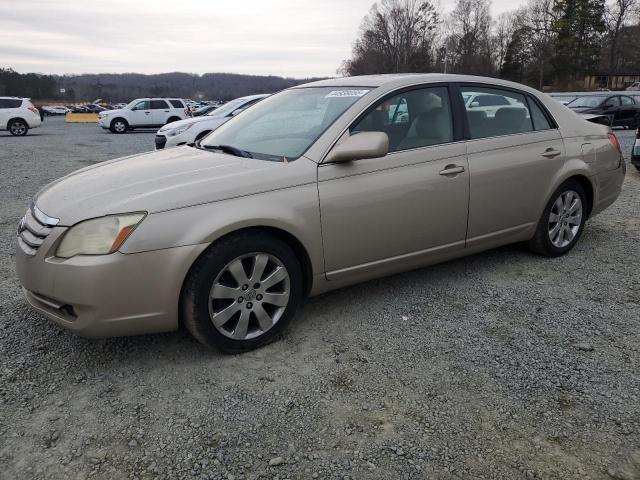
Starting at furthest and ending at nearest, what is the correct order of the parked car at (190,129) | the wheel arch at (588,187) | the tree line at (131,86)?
1. the tree line at (131,86)
2. the parked car at (190,129)
3. the wheel arch at (588,187)

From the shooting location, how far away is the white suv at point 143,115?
79.4ft

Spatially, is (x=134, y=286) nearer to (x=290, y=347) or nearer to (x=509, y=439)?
(x=290, y=347)

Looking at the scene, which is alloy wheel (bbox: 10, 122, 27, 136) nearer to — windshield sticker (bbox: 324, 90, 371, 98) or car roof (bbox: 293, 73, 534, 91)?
car roof (bbox: 293, 73, 534, 91)

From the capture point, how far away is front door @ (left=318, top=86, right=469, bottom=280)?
3.24m

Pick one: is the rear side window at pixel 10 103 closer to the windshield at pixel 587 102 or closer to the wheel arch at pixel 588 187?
the windshield at pixel 587 102

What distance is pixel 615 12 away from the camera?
6619 centimetres

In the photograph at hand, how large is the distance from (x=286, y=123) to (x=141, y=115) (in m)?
23.1

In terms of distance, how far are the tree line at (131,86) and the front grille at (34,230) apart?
85.8 meters

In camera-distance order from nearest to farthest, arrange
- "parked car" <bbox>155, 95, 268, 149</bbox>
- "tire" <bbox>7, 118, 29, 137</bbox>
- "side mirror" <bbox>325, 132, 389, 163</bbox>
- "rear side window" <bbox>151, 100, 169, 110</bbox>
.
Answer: "side mirror" <bbox>325, 132, 389, 163</bbox> → "parked car" <bbox>155, 95, 268, 149</bbox> → "tire" <bbox>7, 118, 29, 137</bbox> → "rear side window" <bbox>151, 100, 169, 110</bbox>

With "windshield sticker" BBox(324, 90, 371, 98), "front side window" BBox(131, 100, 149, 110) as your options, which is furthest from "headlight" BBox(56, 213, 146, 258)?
"front side window" BBox(131, 100, 149, 110)

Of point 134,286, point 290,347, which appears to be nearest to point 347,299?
point 290,347

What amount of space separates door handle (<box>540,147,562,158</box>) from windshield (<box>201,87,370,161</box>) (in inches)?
67.3

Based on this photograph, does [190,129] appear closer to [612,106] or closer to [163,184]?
[163,184]

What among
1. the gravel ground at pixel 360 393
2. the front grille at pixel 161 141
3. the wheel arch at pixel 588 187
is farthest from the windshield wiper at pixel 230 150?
the front grille at pixel 161 141
